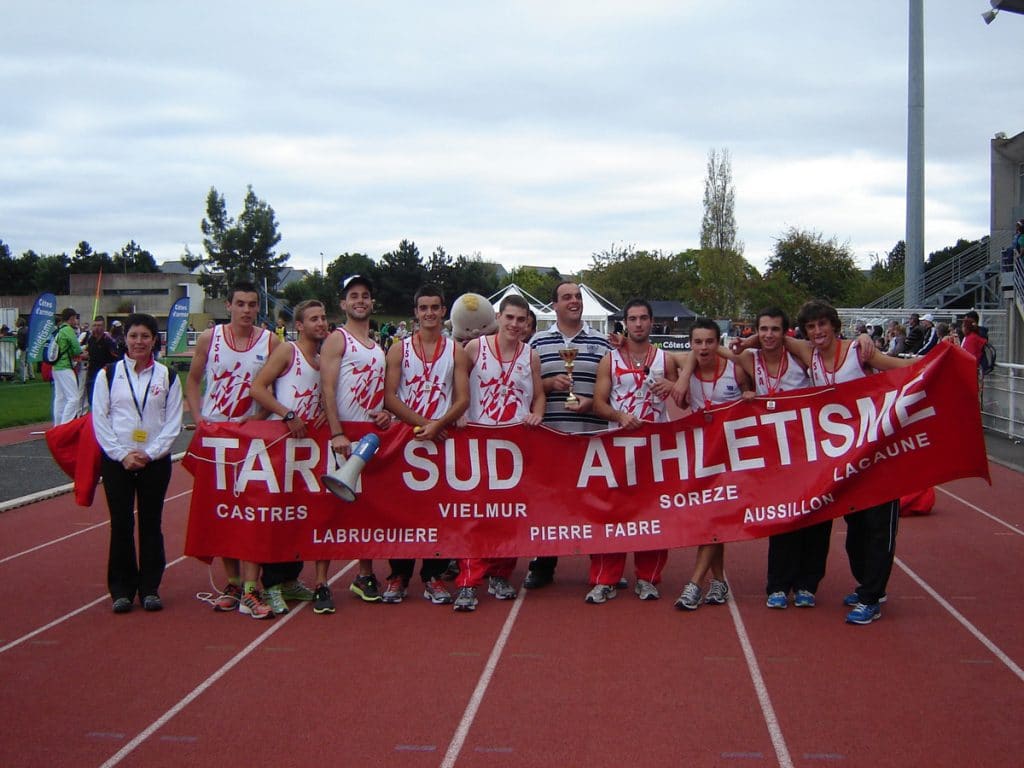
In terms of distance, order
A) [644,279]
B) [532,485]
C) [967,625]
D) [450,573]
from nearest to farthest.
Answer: [967,625] → [532,485] → [450,573] → [644,279]

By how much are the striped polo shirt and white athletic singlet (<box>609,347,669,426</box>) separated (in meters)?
0.13

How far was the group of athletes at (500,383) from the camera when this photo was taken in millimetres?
6660

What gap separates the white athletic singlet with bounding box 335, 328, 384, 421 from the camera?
21.9ft

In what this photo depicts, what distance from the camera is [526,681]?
17.6 ft

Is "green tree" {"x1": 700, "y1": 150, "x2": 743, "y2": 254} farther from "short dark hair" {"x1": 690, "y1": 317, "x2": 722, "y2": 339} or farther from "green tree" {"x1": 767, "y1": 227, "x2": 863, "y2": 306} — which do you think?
"short dark hair" {"x1": 690, "y1": 317, "x2": 722, "y2": 339}

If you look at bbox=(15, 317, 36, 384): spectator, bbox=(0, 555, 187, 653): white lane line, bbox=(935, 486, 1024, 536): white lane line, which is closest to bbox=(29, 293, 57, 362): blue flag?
bbox=(15, 317, 36, 384): spectator

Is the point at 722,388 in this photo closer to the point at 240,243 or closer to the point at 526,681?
the point at 526,681

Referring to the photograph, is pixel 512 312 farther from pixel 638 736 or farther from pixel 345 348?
pixel 638 736

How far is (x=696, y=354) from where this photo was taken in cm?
673

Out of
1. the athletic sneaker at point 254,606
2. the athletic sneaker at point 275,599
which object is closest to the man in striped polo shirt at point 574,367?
the athletic sneaker at point 275,599

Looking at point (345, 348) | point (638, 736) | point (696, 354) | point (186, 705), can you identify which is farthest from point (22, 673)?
point (696, 354)

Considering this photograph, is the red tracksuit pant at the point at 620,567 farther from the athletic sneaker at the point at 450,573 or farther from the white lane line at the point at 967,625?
the white lane line at the point at 967,625

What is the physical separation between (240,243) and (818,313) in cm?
8857

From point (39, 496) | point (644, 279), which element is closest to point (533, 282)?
point (644, 279)
